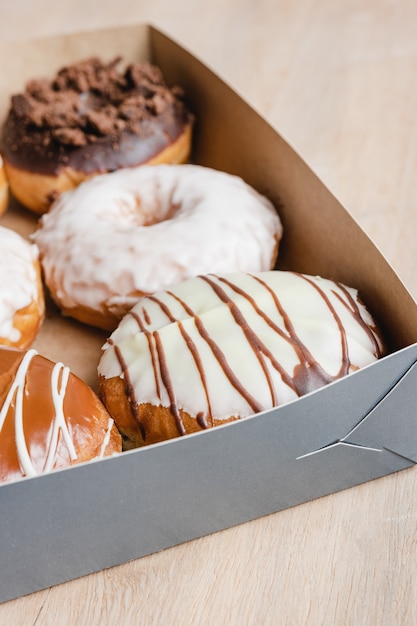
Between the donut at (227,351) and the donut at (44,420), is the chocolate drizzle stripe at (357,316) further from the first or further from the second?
the donut at (44,420)

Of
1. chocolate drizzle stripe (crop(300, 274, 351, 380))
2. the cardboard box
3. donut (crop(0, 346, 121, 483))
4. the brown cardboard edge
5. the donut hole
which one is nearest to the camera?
the cardboard box

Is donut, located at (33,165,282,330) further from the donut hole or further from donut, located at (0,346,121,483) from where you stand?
donut, located at (0,346,121,483)

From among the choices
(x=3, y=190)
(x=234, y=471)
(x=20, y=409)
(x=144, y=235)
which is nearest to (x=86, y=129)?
(x=3, y=190)

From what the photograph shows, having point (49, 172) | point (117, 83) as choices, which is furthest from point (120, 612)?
point (117, 83)

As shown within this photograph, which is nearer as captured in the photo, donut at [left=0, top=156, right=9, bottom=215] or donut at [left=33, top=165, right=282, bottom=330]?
donut at [left=33, top=165, right=282, bottom=330]

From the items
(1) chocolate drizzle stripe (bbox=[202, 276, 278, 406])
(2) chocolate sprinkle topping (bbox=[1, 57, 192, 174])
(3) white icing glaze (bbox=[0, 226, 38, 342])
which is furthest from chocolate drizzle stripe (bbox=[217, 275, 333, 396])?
(2) chocolate sprinkle topping (bbox=[1, 57, 192, 174])

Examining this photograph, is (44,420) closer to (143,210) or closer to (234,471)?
(234,471)
